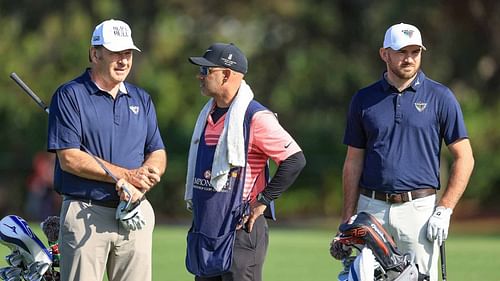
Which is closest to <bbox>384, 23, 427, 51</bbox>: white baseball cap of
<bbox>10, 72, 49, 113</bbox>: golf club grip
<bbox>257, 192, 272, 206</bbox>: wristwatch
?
<bbox>257, 192, 272, 206</bbox>: wristwatch

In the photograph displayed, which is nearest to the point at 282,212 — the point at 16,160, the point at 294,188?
the point at 294,188

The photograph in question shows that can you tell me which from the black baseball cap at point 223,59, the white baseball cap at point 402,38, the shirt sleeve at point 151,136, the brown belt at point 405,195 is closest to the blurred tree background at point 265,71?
the white baseball cap at point 402,38

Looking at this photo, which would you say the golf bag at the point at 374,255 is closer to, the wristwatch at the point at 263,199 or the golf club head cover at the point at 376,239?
the golf club head cover at the point at 376,239

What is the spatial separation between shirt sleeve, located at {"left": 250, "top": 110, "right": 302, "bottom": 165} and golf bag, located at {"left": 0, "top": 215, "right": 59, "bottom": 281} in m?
1.68

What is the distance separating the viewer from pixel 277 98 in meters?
31.3

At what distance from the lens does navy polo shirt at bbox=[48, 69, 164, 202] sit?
7242mm

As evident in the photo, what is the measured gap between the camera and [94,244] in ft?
23.9

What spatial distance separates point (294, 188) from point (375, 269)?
22.5 metres

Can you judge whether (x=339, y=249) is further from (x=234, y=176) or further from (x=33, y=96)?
(x=33, y=96)

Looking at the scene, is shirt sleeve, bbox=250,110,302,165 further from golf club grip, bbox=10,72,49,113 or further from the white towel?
golf club grip, bbox=10,72,49,113

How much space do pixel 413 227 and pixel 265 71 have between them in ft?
78.5

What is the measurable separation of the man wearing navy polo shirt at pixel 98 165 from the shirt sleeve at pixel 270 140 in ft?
2.32

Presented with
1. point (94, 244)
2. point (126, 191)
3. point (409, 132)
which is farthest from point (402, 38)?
point (94, 244)

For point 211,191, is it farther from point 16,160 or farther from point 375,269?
point 16,160
